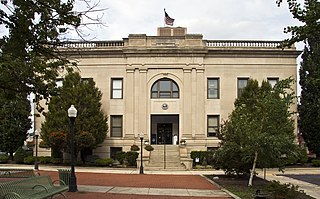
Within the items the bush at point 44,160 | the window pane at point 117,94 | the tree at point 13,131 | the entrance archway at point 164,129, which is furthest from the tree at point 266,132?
the tree at point 13,131

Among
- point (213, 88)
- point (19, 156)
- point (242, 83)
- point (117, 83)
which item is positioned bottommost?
point (19, 156)

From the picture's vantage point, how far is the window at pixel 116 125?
1706 inches

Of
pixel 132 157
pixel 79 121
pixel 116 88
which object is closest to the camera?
pixel 79 121

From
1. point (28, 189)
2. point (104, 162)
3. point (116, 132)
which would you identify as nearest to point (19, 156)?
Result: point (104, 162)

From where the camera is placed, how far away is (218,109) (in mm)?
43312

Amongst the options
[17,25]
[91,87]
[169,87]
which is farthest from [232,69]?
[17,25]

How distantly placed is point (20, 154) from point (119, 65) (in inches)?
506

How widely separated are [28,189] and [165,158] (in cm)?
2772

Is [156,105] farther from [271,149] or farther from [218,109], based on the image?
[271,149]

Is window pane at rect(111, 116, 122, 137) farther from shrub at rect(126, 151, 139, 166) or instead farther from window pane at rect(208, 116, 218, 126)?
window pane at rect(208, 116, 218, 126)

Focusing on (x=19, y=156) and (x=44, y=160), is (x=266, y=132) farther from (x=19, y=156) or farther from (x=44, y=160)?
(x=19, y=156)

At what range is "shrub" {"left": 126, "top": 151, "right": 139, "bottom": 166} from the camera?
39250mm

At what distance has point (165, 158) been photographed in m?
40.1

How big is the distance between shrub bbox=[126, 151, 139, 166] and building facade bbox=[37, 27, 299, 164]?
3517mm
